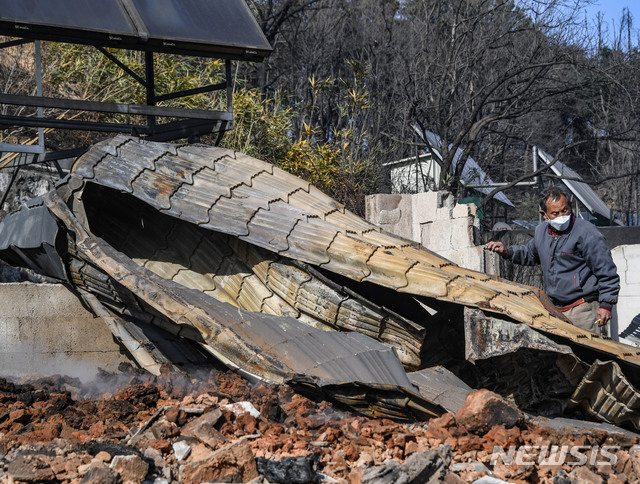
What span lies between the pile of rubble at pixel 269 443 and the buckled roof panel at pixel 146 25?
294 cm

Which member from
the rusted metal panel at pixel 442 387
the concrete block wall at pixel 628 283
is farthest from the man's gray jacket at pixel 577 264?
the concrete block wall at pixel 628 283

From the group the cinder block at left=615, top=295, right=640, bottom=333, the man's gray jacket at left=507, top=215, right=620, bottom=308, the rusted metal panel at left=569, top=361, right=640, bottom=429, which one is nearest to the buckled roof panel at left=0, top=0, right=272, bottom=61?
the man's gray jacket at left=507, top=215, right=620, bottom=308

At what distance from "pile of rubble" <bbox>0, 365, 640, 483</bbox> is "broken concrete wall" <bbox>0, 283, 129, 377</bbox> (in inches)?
45.4

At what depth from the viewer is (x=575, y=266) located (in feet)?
17.0

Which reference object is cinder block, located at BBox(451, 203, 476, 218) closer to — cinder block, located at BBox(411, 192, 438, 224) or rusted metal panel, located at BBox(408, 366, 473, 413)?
cinder block, located at BBox(411, 192, 438, 224)

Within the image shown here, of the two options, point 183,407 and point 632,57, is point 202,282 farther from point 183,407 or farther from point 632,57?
point 632,57

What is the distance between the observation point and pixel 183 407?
4.25m

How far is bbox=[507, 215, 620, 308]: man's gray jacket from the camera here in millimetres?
5020

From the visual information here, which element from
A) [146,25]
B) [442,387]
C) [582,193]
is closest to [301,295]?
[442,387]

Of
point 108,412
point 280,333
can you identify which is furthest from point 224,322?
point 108,412

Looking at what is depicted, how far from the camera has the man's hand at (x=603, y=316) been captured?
4.90m

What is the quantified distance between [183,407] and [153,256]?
5.48ft

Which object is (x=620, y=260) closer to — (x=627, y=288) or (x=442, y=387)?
(x=627, y=288)

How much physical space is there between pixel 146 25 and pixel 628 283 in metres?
5.14
